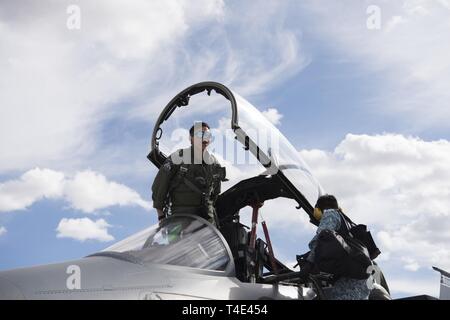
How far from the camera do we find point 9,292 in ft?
15.3

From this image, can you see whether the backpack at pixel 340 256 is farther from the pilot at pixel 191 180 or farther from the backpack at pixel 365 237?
the pilot at pixel 191 180

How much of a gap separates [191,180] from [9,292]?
3345mm

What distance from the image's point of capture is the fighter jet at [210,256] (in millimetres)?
5027

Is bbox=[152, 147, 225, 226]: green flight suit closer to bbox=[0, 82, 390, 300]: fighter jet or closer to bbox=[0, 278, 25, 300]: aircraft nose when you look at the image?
bbox=[0, 82, 390, 300]: fighter jet

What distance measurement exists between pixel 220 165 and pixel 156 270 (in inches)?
104

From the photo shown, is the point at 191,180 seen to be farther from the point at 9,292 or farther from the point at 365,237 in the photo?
the point at 9,292

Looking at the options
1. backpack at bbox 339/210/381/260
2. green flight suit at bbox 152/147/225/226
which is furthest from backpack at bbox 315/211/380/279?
green flight suit at bbox 152/147/225/226

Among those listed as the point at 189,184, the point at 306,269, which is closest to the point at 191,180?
the point at 189,184

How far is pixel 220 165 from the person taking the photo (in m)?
7.95

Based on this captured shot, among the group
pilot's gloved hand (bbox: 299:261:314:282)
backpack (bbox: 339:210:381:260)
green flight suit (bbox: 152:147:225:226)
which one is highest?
green flight suit (bbox: 152:147:225:226)

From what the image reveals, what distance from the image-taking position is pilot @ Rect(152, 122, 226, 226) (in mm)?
7535
